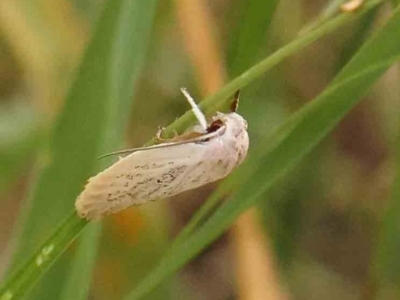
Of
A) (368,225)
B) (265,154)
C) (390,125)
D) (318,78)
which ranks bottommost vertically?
(368,225)

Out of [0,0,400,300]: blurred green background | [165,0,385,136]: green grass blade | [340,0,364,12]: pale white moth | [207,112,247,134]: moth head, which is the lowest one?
[0,0,400,300]: blurred green background

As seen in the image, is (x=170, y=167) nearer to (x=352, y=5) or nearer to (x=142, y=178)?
(x=142, y=178)

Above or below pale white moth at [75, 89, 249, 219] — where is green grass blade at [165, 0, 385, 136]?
above

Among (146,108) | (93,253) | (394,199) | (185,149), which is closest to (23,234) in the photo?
(93,253)

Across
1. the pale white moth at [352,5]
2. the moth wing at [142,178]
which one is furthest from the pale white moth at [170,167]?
the pale white moth at [352,5]

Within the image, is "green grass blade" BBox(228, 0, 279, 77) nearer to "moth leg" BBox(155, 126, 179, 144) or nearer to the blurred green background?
the blurred green background

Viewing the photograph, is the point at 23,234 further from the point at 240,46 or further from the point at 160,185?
the point at 240,46

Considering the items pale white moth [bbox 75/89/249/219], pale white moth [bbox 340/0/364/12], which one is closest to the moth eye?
pale white moth [bbox 75/89/249/219]

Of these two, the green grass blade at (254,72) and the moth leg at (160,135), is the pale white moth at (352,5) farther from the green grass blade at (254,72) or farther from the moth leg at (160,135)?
the moth leg at (160,135)
